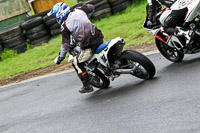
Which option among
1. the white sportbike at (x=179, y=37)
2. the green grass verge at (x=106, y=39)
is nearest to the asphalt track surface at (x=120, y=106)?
the white sportbike at (x=179, y=37)

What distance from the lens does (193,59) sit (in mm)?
7723

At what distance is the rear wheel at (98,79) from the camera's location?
7.81 meters

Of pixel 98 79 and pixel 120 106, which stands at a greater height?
pixel 120 106

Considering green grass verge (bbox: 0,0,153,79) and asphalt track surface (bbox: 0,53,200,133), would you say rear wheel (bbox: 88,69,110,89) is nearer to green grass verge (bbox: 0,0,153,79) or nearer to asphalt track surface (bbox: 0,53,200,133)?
asphalt track surface (bbox: 0,53,200,133)

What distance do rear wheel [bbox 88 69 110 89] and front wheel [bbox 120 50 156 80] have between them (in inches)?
29.0

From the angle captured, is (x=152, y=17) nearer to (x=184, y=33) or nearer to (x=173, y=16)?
(x=173, y=16)

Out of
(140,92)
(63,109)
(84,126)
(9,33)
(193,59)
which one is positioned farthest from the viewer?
(9,33)

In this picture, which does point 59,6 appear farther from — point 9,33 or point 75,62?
point 9,33

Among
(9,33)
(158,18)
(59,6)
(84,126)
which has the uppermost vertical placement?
(59,6)

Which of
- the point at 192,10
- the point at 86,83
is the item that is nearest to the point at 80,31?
the point at 86,83

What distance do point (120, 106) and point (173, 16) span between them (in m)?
2.01

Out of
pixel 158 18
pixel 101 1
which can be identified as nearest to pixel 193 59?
pixel 158 18

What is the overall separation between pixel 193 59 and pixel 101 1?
1048 centimetres

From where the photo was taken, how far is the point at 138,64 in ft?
23.0
